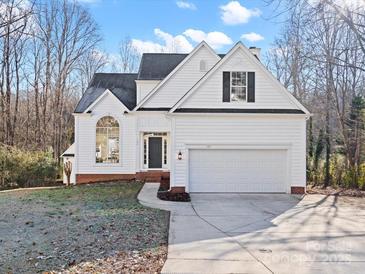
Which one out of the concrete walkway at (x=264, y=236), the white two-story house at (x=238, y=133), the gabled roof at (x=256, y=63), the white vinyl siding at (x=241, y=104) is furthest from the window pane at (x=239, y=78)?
the concrete walkway at (x=264, y=236)

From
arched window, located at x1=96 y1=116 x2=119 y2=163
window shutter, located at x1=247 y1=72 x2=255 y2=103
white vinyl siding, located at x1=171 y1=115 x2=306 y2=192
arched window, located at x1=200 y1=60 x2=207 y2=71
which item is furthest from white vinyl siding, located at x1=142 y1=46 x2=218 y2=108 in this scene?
window shutter, located at x1=247 y1=72 x2=255 y2=103

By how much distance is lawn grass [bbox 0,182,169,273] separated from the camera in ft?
20.2

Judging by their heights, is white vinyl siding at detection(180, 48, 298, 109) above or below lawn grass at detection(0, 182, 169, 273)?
above

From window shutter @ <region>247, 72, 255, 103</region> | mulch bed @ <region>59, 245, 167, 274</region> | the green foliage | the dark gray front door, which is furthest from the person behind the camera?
the green foliage

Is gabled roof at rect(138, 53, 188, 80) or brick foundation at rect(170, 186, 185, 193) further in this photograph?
gabled roof at rect(138, 53, 188, 80)

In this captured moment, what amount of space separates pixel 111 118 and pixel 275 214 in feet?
40.5

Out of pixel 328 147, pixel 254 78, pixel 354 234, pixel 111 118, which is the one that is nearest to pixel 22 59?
pixel 111 118

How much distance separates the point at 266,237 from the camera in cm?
773

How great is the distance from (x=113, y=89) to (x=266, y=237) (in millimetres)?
16101

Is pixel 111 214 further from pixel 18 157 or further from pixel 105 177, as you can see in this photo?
pixel 18 157

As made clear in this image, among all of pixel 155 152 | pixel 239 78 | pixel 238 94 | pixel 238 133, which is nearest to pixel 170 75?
pixel 155 152

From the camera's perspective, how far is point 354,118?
20359mm

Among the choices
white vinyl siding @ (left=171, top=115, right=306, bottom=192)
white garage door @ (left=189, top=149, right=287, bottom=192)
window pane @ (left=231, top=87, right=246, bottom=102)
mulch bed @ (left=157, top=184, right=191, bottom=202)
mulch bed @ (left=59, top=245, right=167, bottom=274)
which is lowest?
mulch bed @ (left=157, top=184, right=191, bottom=202)

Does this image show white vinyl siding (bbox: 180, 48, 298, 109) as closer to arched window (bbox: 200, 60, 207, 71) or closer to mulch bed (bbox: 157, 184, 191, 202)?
mulch bed (bbox: 157, 184, 191, 202)
